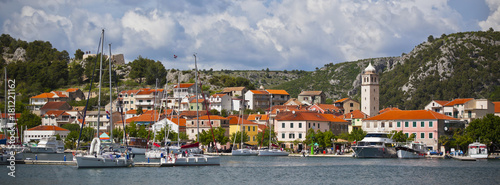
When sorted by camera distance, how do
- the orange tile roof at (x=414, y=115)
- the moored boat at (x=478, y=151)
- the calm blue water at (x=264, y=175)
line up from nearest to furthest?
the calm blue water at (x=264, y=175)
the moored boat at (x=478, y=151)
the orange tile roof at (x=414, y=115)

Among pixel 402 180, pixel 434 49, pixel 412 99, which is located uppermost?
pixel 434 49

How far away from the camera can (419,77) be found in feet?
592

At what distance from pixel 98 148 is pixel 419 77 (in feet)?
450

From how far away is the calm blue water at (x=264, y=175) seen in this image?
178 ft

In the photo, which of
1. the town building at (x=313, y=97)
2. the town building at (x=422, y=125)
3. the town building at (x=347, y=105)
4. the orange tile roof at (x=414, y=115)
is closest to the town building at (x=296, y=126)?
the orange tile roof at (x=414, y=115)

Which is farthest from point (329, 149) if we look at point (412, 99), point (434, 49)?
point (434, 49)

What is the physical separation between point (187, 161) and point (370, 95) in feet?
232

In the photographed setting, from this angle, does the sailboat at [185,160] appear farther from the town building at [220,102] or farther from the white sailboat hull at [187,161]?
the town building at [220,102]

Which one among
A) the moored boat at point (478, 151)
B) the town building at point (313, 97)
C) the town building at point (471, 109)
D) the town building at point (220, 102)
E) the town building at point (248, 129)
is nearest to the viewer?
the moored boat at point (478, 151)

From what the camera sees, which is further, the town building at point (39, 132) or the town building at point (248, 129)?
the town building at point (39, 132)

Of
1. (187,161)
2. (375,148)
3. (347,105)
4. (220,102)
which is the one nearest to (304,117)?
(375,148)

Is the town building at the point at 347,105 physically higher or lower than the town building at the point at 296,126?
higher

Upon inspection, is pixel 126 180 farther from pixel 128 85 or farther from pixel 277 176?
pixel 128 85

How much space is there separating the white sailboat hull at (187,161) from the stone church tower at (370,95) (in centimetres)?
6732
